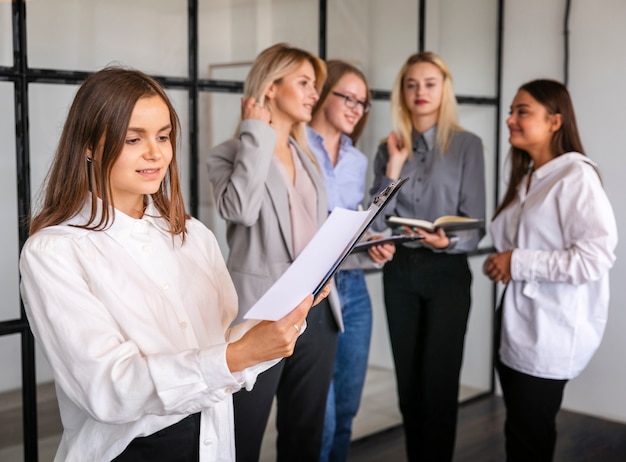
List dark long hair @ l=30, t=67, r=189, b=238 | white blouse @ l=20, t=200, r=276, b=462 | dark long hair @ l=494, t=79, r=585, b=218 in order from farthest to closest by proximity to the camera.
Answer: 1. dark long hair @ l=494, t=79, r=585, b=218
2. dark long hair @ l=30, t=67, r=189, b=238
3. white blouse @ l=20, t=200, r=276, b=462

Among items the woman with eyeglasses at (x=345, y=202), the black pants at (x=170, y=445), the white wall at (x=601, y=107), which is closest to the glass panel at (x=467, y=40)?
the white wall at (x=601, y=107)

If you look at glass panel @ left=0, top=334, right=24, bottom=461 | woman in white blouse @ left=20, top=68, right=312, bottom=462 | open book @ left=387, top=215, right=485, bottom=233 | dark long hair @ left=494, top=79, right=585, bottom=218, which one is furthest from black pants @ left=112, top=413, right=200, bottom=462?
dark long hair @ left=494, top=79, right=585, bottom=218

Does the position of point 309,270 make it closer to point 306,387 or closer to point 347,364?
point 306,387

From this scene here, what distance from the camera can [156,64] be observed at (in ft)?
8.70

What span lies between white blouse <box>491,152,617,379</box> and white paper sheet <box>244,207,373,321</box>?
132 cm

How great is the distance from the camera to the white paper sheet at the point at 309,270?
1353 millimetres

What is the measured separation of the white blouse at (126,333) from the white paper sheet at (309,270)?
0.34ft

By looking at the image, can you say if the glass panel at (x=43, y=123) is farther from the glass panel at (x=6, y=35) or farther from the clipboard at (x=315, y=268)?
the clipboard at (x=315, y=268)

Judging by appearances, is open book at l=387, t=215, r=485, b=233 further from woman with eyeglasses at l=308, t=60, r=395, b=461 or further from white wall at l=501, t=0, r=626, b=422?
white wall at l=501, t=0, r=626, b=422

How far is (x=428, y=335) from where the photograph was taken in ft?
9.75

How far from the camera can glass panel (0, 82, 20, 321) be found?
7.51 ft

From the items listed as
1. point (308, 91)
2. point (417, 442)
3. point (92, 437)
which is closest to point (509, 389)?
point (417, 442)

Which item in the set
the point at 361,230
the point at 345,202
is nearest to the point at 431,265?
the point at 345,202

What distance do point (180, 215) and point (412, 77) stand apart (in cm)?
169
